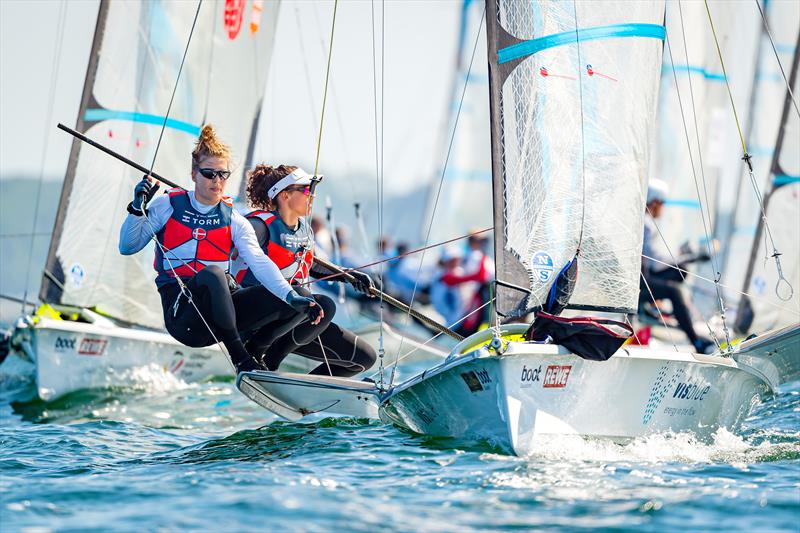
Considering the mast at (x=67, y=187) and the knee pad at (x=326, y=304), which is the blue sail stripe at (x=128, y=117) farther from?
the knee pad at (x=326, y=304)

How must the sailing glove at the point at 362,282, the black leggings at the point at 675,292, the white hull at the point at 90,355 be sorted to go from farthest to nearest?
the black leggings at the point at 675,292 < the white hull at the point at 90,355 < the sailing glove at the point at 362,282

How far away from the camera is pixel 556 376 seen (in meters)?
4.66

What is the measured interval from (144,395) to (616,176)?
4515mm

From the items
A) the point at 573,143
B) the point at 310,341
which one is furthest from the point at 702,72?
the point at 310,341

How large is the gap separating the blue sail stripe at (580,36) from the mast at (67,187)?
499 cm

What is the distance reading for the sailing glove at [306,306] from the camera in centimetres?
517

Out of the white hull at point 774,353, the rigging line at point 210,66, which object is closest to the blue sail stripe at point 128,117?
the rigging line at point 210,66

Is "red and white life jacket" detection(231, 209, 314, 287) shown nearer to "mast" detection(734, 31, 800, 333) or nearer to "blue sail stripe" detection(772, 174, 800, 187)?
"mast" detection(734, 31, 800, 333)

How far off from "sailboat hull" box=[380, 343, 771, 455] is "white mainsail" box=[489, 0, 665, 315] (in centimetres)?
52

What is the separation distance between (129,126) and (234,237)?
4.43 meters

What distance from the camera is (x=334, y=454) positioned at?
198 inches

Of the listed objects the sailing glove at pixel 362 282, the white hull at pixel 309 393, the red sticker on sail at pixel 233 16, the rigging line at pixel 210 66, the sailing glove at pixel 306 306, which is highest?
the red sticker on sail at pixel 233 16

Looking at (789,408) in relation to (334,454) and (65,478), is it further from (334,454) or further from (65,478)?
(65,478)

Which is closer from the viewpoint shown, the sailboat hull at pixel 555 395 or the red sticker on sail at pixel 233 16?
the sailboat hull at pixel 555 395
